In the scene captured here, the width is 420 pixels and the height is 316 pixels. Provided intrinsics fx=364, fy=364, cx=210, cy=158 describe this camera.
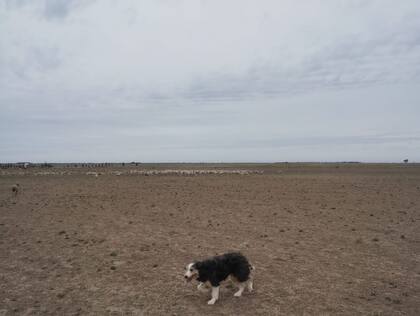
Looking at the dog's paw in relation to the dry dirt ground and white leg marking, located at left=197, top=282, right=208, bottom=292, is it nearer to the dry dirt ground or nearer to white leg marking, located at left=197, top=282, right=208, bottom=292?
the dry dirt ground

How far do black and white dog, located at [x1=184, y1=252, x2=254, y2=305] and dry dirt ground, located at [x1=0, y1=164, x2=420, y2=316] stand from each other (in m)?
0.31

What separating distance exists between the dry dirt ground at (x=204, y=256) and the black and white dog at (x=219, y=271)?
0.31 meters

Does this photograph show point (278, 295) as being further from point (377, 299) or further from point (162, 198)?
point (162, 198)

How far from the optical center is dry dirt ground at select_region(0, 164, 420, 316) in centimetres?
800

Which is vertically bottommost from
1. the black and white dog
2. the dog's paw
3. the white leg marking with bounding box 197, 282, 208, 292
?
the dog's paw

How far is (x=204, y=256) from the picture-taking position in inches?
454

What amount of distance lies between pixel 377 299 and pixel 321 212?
12.0 m

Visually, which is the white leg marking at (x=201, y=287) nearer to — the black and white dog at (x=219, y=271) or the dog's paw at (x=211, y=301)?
the black and white dog at (x=219, y=271)

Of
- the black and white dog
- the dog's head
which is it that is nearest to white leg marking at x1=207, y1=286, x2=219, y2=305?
the black and white dog

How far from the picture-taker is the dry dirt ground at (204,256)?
8.00 meters

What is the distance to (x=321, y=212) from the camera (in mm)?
19844

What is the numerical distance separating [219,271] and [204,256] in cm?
336

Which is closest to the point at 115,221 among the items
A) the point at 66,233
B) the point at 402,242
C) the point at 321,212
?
the point at 66,233

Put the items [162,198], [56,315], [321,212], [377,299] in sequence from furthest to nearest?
[162,198]
[321,212]
[377,299]
[56,315]
